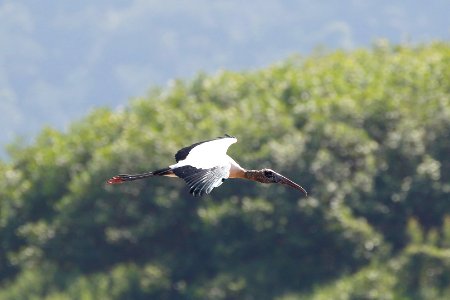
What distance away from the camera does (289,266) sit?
234ft

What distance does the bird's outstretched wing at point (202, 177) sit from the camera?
77.9 feet

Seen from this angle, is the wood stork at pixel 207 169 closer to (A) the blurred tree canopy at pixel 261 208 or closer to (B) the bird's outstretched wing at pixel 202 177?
(B) the bird's outstretched wing at pixel 202 177

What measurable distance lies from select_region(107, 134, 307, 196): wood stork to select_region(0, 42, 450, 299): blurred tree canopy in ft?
123

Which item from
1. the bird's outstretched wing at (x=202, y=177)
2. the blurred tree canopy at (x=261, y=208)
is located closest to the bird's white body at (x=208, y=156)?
the bird's outstretched wing at (x=202, y=177)

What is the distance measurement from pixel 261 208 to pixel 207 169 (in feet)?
147

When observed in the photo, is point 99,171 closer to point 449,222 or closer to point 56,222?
point 56,222

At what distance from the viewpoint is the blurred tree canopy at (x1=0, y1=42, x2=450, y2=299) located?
6925cm

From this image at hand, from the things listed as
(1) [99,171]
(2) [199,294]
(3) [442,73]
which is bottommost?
(2) [199,294]

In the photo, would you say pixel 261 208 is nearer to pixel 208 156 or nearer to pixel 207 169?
pixel 208 156

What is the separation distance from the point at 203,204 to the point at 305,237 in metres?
4.36

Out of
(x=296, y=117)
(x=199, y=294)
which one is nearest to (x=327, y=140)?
(x=296, y=117)

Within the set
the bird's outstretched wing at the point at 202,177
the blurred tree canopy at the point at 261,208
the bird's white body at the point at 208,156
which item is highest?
the blurred tree canopy at the point at 261,208

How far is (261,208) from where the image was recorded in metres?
69.8

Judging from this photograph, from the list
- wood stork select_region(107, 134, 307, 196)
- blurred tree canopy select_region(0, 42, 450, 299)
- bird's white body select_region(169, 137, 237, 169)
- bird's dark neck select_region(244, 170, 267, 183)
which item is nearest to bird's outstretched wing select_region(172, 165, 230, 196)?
wood stork select_region(107, 134, 307, 196)
